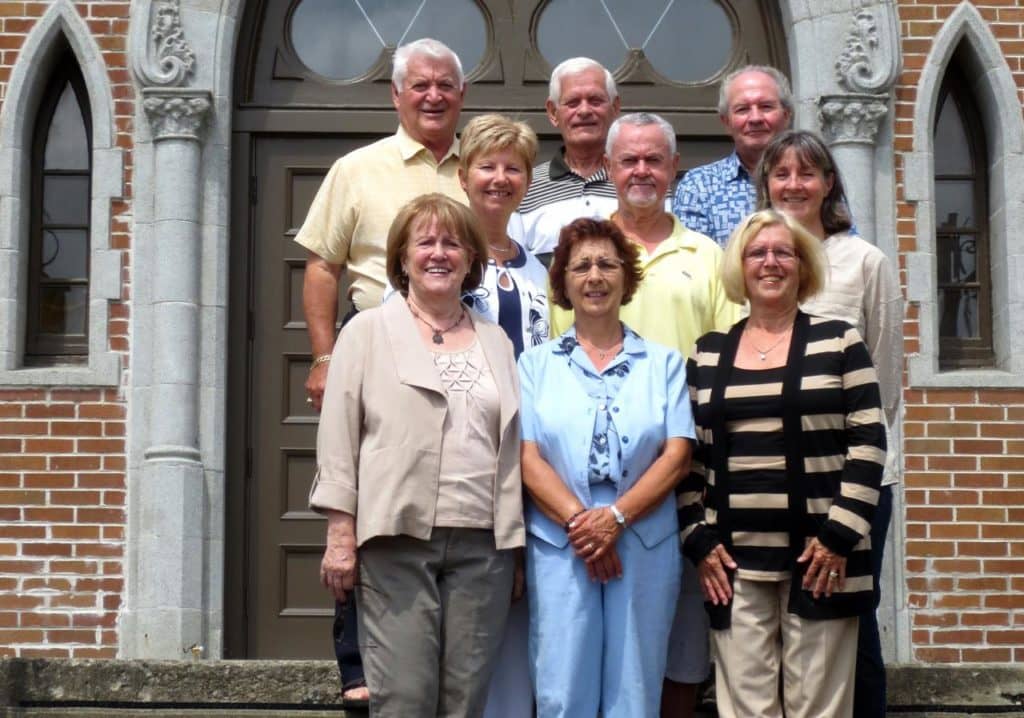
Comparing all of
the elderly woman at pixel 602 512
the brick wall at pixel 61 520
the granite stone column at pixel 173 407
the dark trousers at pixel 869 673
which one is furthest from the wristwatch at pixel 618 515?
the brick wall at pixel 61 520

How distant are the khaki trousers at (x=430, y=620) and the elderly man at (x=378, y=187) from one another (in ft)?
3.14

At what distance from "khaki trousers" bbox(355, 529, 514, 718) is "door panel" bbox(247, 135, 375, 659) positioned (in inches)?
146

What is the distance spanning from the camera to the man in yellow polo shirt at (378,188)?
4.88 metres

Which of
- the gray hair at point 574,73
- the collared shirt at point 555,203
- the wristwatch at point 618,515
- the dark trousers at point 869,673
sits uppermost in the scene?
the gray hair at point 574,73

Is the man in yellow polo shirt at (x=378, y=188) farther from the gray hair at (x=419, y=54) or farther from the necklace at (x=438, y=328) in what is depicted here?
the necklace at (x=438, y=328)

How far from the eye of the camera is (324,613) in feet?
25.3

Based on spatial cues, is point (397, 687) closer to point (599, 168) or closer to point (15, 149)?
point (599, 168)

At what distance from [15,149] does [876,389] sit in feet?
16.1

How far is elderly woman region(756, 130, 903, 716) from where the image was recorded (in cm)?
453

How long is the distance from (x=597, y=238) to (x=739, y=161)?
0.93m

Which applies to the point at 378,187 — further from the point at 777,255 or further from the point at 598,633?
the point at 598,633

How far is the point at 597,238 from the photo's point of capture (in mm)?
4363

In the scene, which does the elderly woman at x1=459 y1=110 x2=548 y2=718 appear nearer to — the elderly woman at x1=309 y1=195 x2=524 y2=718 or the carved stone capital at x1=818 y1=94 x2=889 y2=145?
the elderly woman at x1=309 y1=195 x2=524 y2=718

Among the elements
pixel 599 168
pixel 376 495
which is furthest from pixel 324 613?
pixel 376 495
